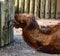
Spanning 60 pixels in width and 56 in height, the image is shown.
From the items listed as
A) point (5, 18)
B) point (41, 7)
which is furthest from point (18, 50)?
point (41, 7)

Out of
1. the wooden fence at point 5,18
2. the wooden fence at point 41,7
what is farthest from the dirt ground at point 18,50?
the wooden fence at point 41,7

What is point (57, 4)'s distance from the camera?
9.23m

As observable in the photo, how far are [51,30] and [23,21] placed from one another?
50 cm

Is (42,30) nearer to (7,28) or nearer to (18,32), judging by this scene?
(7,28)

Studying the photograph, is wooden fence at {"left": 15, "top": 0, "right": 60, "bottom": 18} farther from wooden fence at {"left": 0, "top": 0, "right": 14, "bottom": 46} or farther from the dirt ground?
wooden fence at {"left": 0, "top": 0, "right": 14, "bottom": 46}

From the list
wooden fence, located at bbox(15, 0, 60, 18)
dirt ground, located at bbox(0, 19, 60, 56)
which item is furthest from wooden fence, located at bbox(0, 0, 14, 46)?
wooden fence, located at bbox(15, 0, 60, 18)

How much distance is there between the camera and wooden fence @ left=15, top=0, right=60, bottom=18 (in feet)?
30.0

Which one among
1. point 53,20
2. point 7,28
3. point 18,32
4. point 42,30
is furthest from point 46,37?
point 53,20

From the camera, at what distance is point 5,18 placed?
18.0 feet

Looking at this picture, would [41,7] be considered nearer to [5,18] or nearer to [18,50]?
[5,18]

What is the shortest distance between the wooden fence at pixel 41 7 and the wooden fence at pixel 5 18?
137 inches

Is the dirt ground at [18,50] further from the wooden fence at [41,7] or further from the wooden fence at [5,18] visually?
the wooden fence at [41,7]

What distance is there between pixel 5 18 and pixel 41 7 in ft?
12.6

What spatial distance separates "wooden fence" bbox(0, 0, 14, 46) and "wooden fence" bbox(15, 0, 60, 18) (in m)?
3.48
